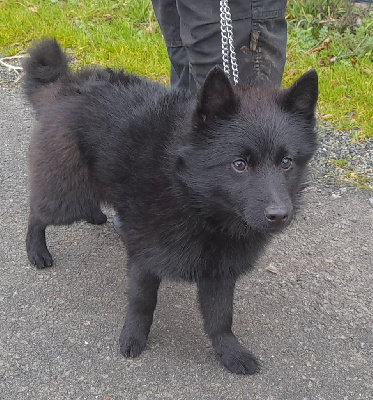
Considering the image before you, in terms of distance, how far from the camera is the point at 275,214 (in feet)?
7.30

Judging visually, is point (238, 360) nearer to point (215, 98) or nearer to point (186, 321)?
point (186, 321)

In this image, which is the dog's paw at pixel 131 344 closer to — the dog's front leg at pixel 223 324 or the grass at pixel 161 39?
the dog's front leg at pixel 223 324

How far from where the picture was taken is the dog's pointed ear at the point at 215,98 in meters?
2.28

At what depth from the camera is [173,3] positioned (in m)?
3.49

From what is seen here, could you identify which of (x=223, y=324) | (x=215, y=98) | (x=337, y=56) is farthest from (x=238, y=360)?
(x=337, y=56)

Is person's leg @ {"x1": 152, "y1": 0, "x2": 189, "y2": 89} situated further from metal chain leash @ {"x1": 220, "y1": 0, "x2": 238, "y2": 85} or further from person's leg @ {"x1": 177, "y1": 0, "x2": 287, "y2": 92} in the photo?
metal chain leash @ {"x1": 220, "y1": 0, "x2": 238, "y2": 85}

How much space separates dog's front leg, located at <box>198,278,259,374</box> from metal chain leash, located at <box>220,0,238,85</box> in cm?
100

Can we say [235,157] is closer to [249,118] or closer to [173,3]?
[249,118]

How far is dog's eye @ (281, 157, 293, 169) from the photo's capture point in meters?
2.38

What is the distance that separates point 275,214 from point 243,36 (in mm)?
1235

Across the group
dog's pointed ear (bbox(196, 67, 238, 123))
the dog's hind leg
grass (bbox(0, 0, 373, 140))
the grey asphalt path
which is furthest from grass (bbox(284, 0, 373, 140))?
the dog's hind leg

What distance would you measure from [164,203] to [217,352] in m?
0.76

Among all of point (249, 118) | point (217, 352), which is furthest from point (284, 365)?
point (249, 118)

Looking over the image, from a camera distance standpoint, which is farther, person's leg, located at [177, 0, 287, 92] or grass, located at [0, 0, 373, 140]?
grass, located at [0, 0, 373, 140]
